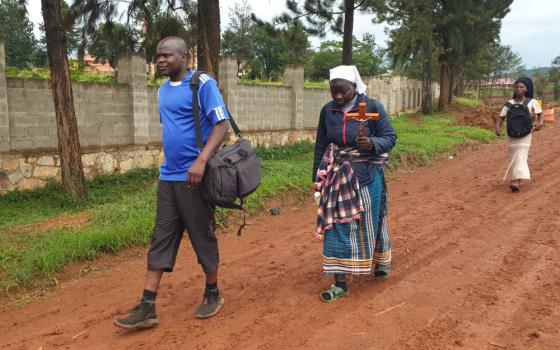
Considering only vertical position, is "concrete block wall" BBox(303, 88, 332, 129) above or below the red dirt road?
above

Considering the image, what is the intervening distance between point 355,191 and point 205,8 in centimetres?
623

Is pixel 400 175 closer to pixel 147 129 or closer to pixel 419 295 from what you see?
pixel 147 129

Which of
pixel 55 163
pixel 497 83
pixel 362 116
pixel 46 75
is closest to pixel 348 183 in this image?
pixel 362 116

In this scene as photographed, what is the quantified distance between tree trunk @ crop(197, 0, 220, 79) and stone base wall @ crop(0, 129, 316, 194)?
255 centimetres

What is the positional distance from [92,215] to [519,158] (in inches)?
255

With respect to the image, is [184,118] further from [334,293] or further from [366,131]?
[334,293]

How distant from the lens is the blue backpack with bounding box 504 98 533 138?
7957 millimetres

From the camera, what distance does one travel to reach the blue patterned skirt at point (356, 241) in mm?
3936

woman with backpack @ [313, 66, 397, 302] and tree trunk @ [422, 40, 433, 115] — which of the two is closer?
woman with backpack @ [313, 66, 397, 302]

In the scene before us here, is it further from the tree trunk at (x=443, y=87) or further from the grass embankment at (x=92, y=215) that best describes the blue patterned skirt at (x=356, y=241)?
the tree trunk at (x=443, y=87)

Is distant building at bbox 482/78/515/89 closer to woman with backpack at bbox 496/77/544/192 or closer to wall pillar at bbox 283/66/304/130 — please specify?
wall pillar at bbox 283/66/304/130

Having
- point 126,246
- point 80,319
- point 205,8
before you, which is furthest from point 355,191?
point 205,8

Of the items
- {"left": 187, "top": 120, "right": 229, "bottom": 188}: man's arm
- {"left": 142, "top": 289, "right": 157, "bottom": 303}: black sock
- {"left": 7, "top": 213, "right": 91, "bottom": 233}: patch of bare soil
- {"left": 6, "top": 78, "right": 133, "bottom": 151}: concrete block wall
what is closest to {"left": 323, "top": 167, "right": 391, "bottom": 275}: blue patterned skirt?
{"left": 187, "top": 120, "right": 229, "bottom": 188}: man's arm

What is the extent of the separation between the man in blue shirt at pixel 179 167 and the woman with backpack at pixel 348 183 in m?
0.94
